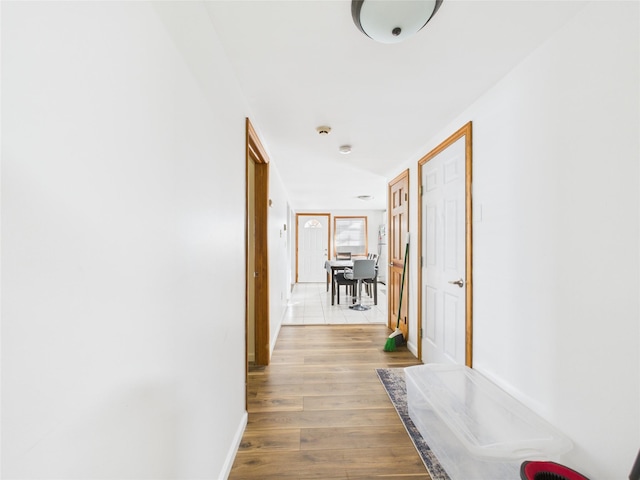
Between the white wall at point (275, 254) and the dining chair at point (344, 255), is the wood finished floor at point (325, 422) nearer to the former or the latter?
the white wall at point (275, 254)

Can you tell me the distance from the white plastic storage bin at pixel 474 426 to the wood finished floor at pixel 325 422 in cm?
19

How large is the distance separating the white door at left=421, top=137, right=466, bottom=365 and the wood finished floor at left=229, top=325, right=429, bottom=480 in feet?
1.81

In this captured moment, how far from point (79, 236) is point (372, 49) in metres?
1.56

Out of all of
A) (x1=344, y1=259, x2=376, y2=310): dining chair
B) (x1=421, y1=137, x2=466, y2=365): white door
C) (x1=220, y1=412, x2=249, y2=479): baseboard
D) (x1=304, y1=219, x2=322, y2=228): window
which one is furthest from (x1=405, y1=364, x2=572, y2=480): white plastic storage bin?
(x1=304, y1=219, x2=322, y2=228): window

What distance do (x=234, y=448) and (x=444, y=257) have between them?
2.13 m

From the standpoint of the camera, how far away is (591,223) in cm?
121

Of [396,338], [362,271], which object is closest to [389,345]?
[396,338]

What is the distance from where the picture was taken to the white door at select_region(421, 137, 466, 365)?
2.32m

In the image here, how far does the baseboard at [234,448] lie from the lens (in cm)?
151

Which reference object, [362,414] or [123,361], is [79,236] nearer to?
[123,361]

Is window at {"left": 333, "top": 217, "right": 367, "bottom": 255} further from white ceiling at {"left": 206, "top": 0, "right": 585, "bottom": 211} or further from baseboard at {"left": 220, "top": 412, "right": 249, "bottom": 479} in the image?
baseboard at {"left": 220, "top": 412, "right": 249, "bottom": 479}

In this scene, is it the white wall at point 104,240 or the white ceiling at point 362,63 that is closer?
the white wall at point 104,240

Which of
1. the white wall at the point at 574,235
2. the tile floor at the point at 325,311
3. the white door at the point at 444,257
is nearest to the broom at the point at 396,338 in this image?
the white door at the point at 444,257

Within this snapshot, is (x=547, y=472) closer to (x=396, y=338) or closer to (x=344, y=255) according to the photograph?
(x=396, y=338)
